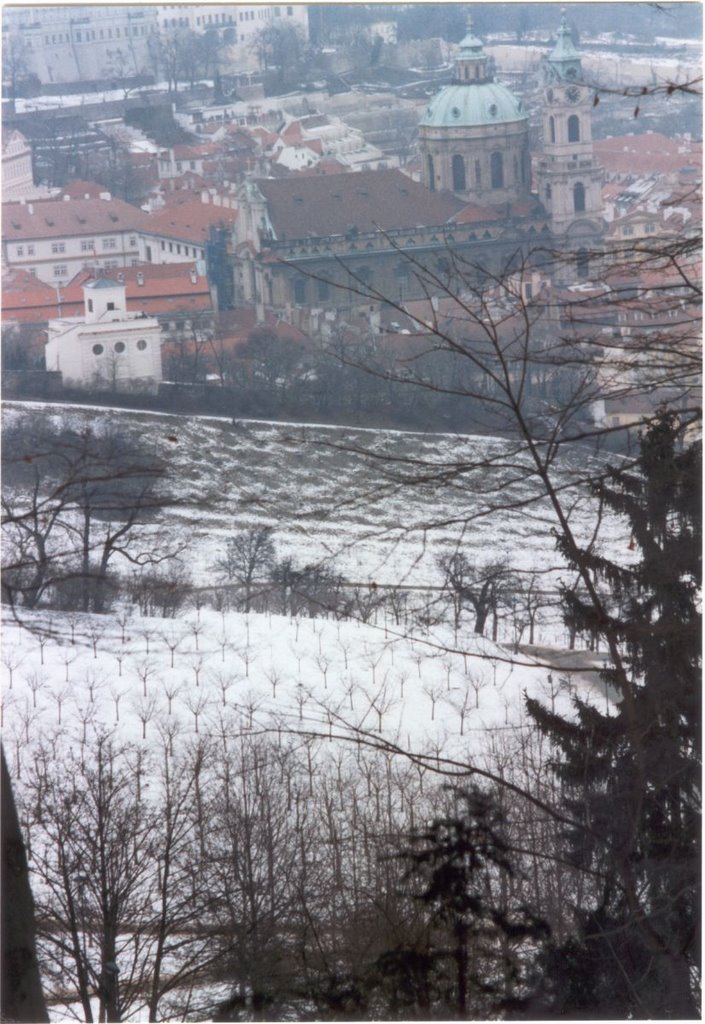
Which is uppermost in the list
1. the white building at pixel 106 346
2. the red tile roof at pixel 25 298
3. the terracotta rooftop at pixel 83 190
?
the terracotta rooftop at pixel 83 190

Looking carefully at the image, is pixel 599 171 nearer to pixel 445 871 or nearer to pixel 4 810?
pixel 445 871

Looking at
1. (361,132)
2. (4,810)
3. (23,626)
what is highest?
(361,132)

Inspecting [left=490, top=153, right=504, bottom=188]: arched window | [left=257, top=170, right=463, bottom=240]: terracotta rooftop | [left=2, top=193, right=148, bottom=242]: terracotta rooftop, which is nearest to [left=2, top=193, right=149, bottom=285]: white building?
[left=2, top=193, right=148, bottom=242]: terracotta rooftop

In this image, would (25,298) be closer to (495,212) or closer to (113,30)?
(113,30)

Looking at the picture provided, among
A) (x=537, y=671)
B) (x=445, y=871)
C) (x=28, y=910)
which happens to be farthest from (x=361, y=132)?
(x=28, y=910)

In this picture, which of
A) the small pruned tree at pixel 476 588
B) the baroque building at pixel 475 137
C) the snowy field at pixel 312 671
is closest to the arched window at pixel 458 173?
the baroque building at pixel 475 137

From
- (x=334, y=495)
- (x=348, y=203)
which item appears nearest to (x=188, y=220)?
(x=348, y=203)

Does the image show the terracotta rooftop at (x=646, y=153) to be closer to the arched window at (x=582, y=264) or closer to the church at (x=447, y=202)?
the church at (x=447, y=202)
